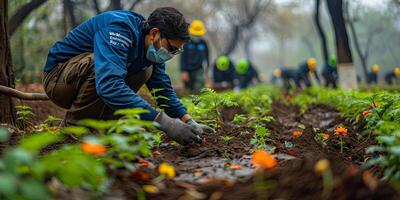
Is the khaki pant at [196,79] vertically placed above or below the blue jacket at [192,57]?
below

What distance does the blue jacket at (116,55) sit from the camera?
10.4ft

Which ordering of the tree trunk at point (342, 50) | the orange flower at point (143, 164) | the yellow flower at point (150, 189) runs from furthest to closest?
the tree trunk at point (342, 50)
the orange flower at point (143, 164)
the yellow flower at point (150, 189)

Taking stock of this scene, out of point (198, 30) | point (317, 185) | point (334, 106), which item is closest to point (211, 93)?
point (317, 185)

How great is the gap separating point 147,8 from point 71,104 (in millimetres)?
19189

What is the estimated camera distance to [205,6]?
30.7 m

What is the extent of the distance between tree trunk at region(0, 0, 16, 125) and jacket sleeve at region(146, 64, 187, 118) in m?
1.39

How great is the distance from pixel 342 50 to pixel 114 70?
7974 mm

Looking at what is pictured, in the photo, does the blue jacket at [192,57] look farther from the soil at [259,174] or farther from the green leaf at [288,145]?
the green leaf at [288,145]

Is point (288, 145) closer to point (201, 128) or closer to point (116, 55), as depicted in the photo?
Result: point (201, 128)

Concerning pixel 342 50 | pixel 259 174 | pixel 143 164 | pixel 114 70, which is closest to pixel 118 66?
pixel 114 70

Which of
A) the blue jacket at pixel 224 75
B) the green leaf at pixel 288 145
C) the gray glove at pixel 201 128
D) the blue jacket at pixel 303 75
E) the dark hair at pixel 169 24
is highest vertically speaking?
A: the dark hair at pixel 169 24

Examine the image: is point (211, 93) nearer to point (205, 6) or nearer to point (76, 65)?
point (76, 65)

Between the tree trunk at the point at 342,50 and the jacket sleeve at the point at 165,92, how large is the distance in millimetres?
6868

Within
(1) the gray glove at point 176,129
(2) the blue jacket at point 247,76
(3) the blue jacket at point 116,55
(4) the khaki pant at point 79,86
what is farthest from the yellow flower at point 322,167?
(2) the blue jacket at point 247,76
